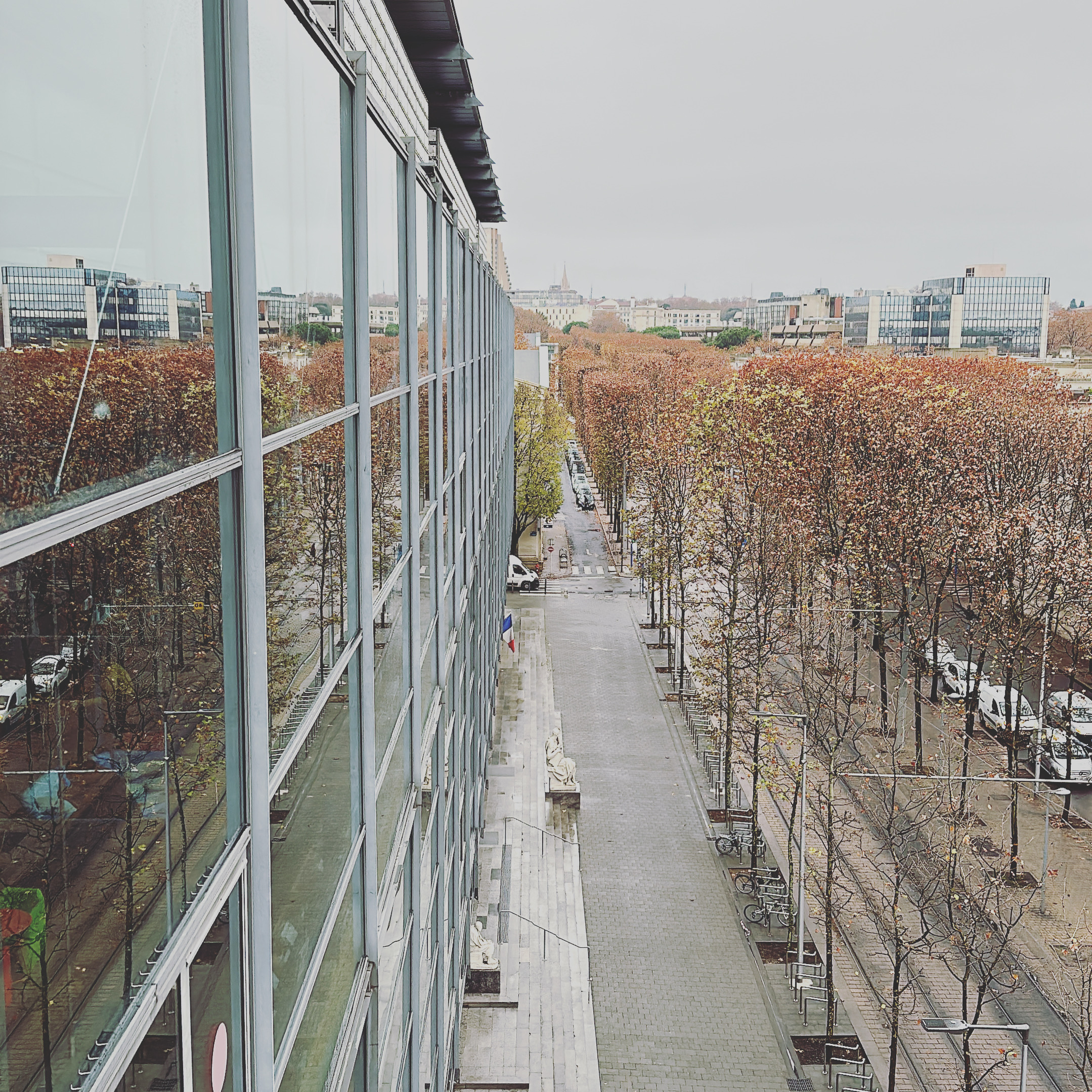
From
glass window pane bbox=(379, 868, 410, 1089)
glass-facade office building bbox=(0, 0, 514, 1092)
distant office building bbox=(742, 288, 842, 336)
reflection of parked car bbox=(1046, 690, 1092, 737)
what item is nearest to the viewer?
glass-facade office building bbox=(0, 0, 514, 1092)

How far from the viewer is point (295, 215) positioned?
442cm

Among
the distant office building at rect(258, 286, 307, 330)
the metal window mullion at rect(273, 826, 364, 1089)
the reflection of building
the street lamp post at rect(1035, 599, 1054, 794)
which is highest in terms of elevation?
the distant office building at rect(258, 286, 307, 330)

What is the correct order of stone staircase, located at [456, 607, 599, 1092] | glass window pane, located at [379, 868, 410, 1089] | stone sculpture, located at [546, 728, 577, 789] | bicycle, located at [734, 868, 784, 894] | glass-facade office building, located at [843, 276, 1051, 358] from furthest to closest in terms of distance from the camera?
glass-facade office building, located at [843, 276, 1051, 358] → stone sculpture, located at [546, 728, 577, 789] → bicycle, located at [734, 868, 784, 894] → stone staircase, located at [456, 607, 599, 1092] → glass window pane, located at [379, 868, 410, 1089]

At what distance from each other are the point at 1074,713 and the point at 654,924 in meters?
13.9

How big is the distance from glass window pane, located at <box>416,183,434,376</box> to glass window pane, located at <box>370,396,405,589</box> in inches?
50.5

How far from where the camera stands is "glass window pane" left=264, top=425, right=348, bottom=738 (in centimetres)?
415

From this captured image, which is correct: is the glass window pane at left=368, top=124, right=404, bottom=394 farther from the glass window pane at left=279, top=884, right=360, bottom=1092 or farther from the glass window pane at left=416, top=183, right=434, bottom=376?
the glass window pane at left=279, top=884, right=360, bottom=1092

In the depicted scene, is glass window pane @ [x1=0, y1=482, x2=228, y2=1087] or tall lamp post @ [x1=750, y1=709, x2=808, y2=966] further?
tall lamp post @ [x1=750, y1=709, x2=808, y2=966]

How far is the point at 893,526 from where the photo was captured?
29.4 metres

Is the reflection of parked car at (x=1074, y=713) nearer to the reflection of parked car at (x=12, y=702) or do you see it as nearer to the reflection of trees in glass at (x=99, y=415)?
the reflection of trees in glass at (x=99, y=415)

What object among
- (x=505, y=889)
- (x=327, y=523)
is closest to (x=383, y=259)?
(x=327, y=523)

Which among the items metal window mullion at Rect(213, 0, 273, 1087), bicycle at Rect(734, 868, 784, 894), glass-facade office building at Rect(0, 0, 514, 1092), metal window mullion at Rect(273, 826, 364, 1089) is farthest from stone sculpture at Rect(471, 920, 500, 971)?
metal window mullion at Rect(213, 0, 273, 1087)

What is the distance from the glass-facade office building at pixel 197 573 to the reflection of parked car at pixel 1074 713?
23195 mm

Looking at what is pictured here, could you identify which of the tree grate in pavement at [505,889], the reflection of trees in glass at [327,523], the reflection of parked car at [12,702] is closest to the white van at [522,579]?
the tree grate in pavement at [505,889]
